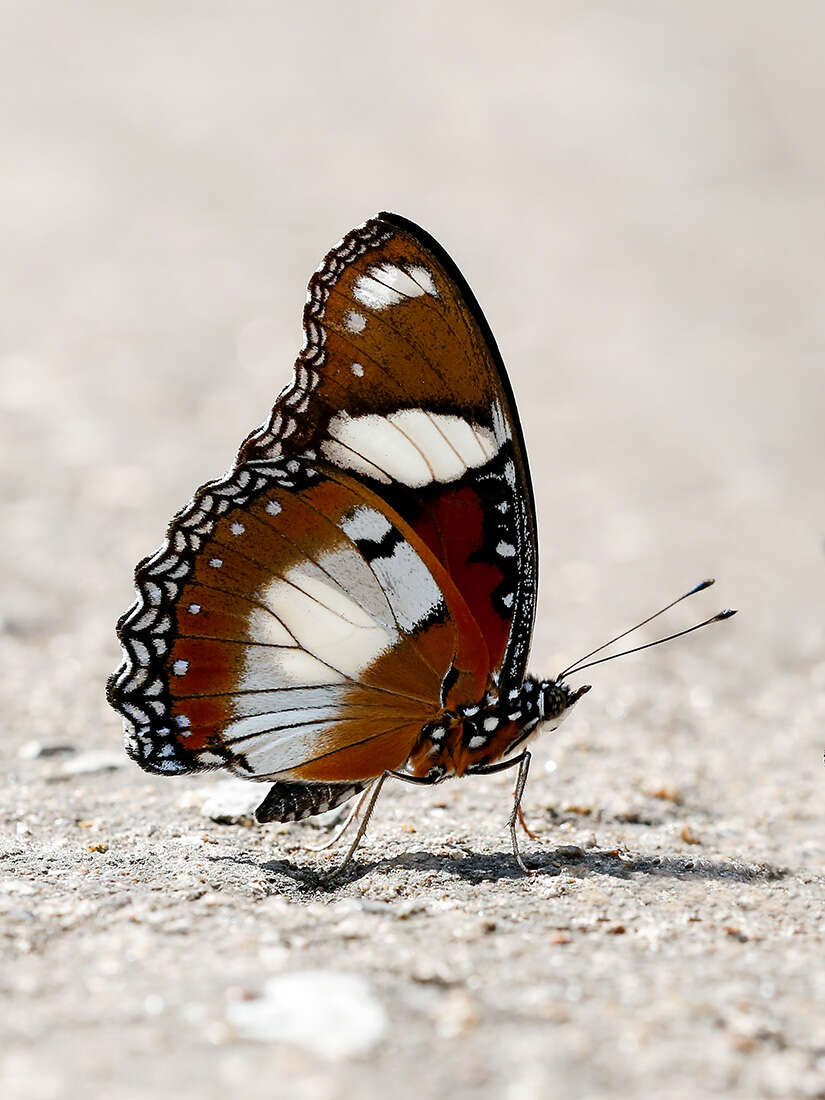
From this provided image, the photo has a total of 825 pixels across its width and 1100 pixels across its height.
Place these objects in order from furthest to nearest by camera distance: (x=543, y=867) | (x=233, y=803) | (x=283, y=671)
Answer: (x=233, y=803) < (x=283, y=671) < (x=543, y=867)

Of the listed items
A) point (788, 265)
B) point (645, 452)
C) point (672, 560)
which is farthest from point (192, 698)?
point (788, 265)

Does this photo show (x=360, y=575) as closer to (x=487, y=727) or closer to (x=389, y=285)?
(x=487, y=727)

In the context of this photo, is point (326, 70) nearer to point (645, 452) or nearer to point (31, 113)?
point (31, 113)

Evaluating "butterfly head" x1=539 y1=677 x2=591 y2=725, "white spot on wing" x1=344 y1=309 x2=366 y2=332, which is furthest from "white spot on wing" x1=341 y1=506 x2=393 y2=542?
"butterfly head" x1=539 y1=677 x2=591 y2=725

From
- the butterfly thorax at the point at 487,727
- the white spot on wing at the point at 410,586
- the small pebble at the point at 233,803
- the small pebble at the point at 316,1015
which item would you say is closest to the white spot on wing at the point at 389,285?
the white spot on wing at the point at 410,586

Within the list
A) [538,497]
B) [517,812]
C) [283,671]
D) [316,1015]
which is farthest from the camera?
[538,497]

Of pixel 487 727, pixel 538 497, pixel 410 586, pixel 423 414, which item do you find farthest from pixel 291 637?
pixel 538 497

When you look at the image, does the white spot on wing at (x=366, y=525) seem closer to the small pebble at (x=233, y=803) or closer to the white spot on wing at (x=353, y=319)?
the white spot on wing at (x=353, y=319)
